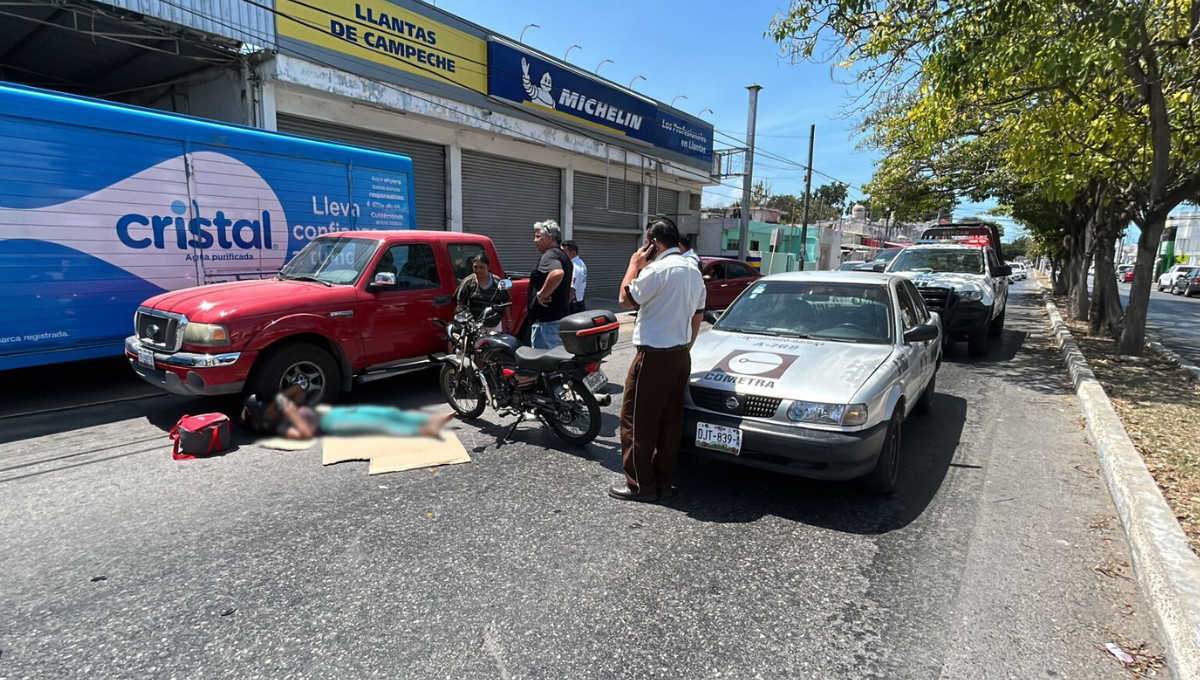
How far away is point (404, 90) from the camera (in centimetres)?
1230

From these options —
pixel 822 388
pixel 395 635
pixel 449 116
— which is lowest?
pixel 395 635

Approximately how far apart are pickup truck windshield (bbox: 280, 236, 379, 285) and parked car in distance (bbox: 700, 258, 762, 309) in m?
8.77

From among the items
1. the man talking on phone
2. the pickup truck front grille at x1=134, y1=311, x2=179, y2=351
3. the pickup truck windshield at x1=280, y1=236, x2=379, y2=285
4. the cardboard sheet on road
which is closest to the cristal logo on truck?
the pickup truck windshield at x1=280, y1=236, x2=379, y2=285

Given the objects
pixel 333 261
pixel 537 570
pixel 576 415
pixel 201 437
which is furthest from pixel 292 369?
pixel 537 570

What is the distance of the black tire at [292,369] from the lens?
446 centimetres

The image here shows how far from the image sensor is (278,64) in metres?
10.3

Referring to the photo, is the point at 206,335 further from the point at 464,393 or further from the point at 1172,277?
the point at 1172,277

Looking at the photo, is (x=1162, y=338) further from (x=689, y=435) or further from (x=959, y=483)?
(x=689, y=435)

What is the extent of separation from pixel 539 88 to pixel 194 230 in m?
10.7

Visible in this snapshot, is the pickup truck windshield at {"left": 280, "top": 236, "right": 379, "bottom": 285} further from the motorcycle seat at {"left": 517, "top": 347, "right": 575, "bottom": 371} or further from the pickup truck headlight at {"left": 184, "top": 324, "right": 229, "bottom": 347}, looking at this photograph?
the motorcycle seat at {"left": 517, "top": 347, "right": 575, "bottom": 371}

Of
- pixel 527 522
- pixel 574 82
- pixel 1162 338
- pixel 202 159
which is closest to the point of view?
pixel 527 522

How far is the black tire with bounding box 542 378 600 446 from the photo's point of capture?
4910 millimetres

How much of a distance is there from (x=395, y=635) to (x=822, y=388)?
285 cm

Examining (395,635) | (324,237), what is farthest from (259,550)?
(324,237)
